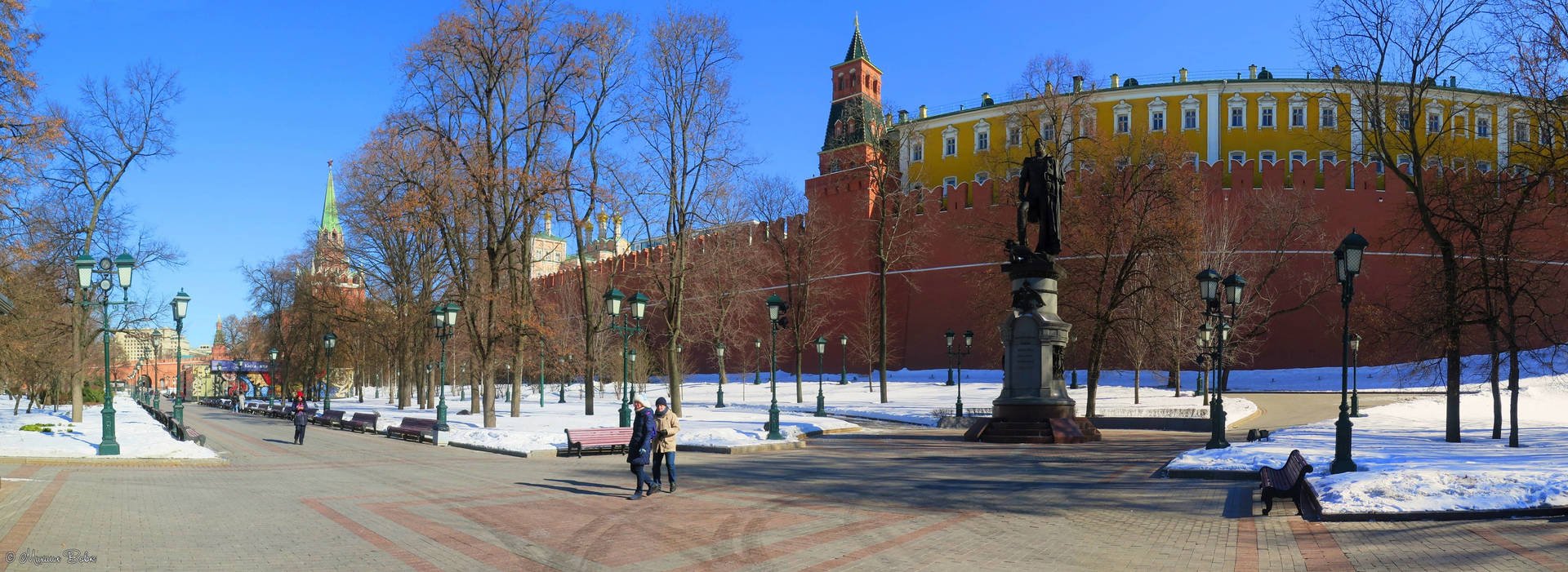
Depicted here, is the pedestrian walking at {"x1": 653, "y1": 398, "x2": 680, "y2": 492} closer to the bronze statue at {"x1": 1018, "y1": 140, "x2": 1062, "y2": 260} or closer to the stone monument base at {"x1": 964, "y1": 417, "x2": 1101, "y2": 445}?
the stone monument base at {"x1": 964, "y1": 417, "x2": 1101, "y2": 445}

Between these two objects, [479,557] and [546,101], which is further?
[546,101]

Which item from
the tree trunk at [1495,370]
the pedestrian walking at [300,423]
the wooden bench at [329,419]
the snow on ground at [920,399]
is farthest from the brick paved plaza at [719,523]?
the wooden bench at [329,419]

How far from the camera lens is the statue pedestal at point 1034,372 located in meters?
20.2

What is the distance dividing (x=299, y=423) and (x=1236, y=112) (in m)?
55.9

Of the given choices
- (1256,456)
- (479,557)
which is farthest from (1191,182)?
(479,557)

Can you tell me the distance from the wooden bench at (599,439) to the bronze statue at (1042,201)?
30.2 feet

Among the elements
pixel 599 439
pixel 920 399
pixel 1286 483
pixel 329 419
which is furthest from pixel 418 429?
pixel 920 399

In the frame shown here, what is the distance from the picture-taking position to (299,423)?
22.6 metres

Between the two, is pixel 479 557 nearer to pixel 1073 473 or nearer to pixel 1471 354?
pixel 1073 473

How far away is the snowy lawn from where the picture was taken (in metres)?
19.8

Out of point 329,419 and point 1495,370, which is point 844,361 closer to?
point 329,419

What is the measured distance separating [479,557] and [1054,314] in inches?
608

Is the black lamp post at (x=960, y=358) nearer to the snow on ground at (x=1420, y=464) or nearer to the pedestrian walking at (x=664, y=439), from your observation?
the snow on ground at (x=1420, y=464)

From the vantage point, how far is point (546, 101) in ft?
85.8
